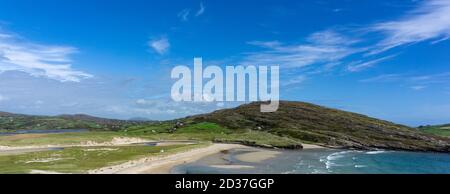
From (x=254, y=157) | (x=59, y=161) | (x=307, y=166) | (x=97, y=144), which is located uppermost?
(x=59, y=161)

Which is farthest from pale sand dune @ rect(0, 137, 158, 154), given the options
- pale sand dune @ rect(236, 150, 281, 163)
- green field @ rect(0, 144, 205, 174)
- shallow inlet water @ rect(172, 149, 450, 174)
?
pale sand dune @ rect(236, 150, 281, 163)

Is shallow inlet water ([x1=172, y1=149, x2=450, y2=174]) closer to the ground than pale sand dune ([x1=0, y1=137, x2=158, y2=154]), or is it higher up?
closer to the ground

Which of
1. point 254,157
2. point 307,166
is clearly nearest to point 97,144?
point 254,157

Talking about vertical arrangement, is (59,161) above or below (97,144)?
above

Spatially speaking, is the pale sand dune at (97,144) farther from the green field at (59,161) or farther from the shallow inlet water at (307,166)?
the shallow inlet water at (307,166)

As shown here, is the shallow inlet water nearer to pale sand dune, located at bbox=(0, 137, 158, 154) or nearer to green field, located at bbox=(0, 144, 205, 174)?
green field, located at bbox=(0, 144, 205, 174)

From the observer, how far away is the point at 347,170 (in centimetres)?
7388

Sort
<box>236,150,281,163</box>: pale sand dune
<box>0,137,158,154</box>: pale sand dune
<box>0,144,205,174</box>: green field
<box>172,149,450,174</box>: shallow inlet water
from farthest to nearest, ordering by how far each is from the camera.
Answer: <box>0,137,158,154</box>: pale sand dune → <box>236,150,281,163</box>: pale sand dune → <box>172,149,450,174</box>: shallow inlet water → <box>0,144,205,174</box>: green field

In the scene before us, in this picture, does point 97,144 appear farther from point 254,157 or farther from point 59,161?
point 59,161

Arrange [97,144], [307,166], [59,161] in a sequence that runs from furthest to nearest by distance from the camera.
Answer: [97,144] < [307,166] < [59,161]
